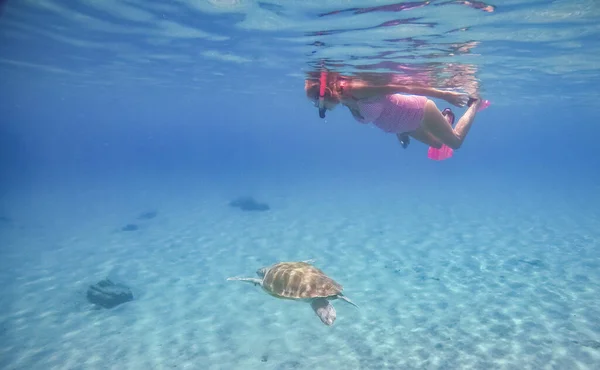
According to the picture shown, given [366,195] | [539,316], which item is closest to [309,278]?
[539,316]

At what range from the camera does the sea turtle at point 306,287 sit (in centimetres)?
672

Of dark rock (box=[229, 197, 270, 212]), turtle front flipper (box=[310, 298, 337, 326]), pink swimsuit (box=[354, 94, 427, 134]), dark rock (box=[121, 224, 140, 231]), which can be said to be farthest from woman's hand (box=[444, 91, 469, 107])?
dark rock (box=[121, 224, 140, 231])

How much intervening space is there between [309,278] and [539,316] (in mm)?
7463

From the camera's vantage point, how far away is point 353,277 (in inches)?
522

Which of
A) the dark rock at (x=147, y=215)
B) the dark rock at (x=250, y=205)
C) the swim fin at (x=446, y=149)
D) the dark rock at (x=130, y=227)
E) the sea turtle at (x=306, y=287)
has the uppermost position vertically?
the swim fin at (x=446, y=149)

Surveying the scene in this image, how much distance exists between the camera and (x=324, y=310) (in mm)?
6637

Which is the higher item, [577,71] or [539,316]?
[577,71]

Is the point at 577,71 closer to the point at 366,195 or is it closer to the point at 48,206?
the point at 366,195

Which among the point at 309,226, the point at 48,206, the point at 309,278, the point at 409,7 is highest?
the point at 409,7

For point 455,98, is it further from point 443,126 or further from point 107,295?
point 107,295

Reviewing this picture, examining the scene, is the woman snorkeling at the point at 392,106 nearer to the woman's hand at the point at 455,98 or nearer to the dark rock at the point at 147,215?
the woman's hand at the point at 455,98

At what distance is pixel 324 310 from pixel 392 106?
4.11 meters

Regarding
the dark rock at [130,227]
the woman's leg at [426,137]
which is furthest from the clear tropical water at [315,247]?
the woman's leg at [426,137]

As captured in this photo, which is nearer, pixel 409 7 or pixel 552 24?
pixel 409 7
